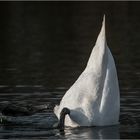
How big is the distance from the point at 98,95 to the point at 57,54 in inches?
352

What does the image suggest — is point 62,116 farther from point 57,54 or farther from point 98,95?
point 57,54

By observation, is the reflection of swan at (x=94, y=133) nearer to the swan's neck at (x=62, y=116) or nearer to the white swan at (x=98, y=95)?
the white swan at (x=98, y=95)

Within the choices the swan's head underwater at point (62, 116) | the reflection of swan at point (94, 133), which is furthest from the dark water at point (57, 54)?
the swan's head underwater at point (62, 116)

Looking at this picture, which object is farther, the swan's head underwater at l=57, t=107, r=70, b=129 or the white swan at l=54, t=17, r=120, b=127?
the swan's head underwater at l=57, t=107, r=70, b=129

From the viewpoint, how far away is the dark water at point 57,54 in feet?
45.1

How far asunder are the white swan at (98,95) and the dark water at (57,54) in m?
0.18

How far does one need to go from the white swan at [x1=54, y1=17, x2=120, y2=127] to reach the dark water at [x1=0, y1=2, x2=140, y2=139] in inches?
7.2

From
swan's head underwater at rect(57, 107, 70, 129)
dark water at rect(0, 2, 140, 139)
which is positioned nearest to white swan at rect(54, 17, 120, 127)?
swan's head underwater at rect(57, 107, 70, 129)

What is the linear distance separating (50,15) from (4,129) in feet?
67.6

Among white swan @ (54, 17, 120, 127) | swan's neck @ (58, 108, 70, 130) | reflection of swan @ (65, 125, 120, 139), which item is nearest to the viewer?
reflection of swan @ (65, 125, 120, 139)

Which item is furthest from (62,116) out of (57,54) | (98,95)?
(57,54)

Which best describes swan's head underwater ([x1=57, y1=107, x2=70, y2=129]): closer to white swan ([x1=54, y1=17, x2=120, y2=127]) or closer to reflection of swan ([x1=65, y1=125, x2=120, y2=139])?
white swan ([x1=54, y1=17, x2=120, y2=127])

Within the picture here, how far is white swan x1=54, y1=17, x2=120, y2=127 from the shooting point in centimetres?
1338

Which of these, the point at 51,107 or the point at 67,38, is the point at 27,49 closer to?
the point at 67,38
